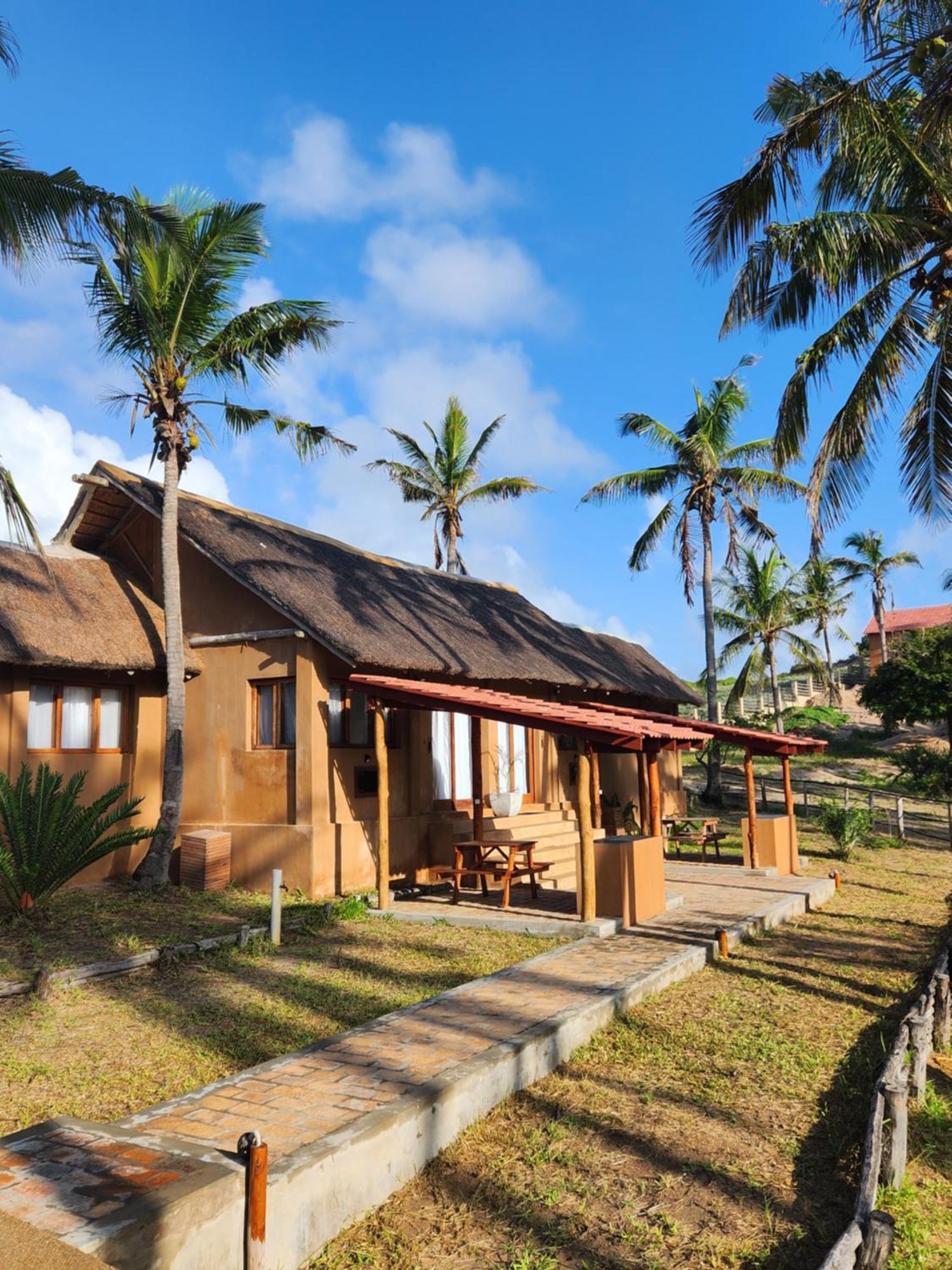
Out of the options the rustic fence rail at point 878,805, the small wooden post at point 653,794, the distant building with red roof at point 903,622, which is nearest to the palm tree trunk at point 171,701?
the small wooden post at point 653,794

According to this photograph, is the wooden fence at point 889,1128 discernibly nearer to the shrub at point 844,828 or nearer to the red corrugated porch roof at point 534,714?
the red corrugated porch roof at point 534,714

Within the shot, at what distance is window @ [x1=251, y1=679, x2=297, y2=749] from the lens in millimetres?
12250

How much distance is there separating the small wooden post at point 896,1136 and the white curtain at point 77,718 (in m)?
11.0

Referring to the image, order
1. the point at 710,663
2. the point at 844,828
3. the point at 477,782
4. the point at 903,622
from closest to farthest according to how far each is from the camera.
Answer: the point at 477,782
the point at 844,828
the point at 710,663
the point at 903,622

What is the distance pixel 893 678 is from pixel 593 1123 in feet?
80.0

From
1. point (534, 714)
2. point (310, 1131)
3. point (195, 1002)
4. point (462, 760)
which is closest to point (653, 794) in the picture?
point (534, 714)

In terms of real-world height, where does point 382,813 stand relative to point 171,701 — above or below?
below

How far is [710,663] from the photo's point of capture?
79.8 ft

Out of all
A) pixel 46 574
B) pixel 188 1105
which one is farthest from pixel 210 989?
pixel 46 574

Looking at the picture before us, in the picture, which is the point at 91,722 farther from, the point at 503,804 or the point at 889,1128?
the point at 889,1128

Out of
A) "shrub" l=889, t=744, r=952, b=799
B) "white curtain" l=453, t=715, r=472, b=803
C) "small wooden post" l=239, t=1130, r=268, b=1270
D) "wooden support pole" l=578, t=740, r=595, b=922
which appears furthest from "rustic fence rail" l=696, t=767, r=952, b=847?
"small wooden post" l=239, t=1130, r=268, b=1270

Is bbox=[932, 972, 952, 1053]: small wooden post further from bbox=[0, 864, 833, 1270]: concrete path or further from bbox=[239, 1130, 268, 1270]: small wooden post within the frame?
Answer: bbox=[239, 1130, 268, 1270]: small wooden post

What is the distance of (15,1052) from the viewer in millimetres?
5988

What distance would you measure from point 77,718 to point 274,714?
2.75 metres
